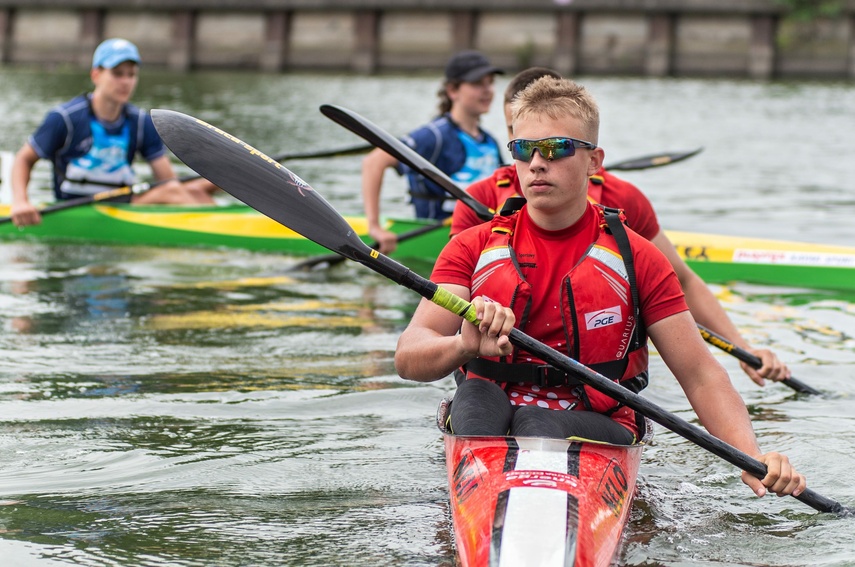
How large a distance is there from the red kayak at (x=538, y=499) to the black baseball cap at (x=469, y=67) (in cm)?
434

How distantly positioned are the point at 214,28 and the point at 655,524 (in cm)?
3266

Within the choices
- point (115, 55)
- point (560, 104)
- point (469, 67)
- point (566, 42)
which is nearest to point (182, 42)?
point (566, 42)

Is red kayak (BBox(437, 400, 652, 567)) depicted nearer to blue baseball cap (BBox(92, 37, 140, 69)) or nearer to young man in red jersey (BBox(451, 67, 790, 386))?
young man in red jersey (BBox(451, 67, 790, 386))

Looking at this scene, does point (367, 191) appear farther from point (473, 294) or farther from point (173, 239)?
point (473, 294)

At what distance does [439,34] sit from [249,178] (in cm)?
2960

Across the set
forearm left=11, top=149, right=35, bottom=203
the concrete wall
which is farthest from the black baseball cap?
the concrete wall

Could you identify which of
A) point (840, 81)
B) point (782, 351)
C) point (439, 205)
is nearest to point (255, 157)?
point (782, 351)

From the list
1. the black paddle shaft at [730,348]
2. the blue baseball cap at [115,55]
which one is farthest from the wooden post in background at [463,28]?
the black paddle shaft at [730,348]

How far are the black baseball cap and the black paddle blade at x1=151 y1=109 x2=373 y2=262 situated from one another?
3.77 meters

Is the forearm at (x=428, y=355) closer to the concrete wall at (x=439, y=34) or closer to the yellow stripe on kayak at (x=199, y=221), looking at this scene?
the yellow stripe on kayak at (x=199, y=221)

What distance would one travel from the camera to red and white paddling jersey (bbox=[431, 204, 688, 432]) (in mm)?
3715

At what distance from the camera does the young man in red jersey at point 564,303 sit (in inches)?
143

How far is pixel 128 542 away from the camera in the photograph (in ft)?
12.2

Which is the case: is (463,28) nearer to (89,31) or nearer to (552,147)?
(89,31)
